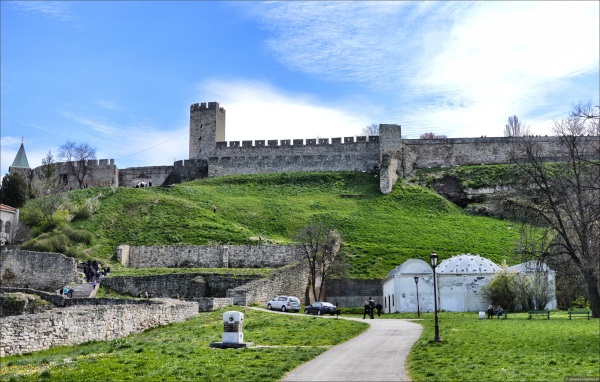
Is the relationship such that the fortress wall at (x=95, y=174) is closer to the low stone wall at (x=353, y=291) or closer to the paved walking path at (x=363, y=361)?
the low stone wall at (x=353, y=291)

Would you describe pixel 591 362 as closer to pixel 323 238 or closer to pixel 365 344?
pixel 365 344

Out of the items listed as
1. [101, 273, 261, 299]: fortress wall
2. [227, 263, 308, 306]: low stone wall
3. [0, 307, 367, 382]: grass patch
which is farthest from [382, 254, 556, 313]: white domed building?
[0, 307, 367, 382]: grass patch

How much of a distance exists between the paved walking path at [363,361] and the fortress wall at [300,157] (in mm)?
48490

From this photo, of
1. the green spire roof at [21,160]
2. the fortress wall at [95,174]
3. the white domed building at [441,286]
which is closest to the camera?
the white domed building at [441,286]

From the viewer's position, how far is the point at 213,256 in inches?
1699

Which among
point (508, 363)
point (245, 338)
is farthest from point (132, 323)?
point (508, 363)

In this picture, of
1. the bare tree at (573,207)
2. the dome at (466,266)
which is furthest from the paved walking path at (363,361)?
the dome at (466,266)

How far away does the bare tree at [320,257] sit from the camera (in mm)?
39750

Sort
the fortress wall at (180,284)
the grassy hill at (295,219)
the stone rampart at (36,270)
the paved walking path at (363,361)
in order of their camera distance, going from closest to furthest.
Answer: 1. the paved walking path at (363,361)
2. the fortress wall at (180,284)
3. the stone rampart at (36,270)
4. the grassy hill at (295,219)

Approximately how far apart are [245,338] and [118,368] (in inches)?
250

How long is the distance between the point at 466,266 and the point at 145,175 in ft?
147

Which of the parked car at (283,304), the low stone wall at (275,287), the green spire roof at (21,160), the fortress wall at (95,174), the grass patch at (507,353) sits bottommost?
the grass patch at (507,353)

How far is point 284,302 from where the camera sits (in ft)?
108

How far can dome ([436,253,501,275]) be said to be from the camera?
127ft
